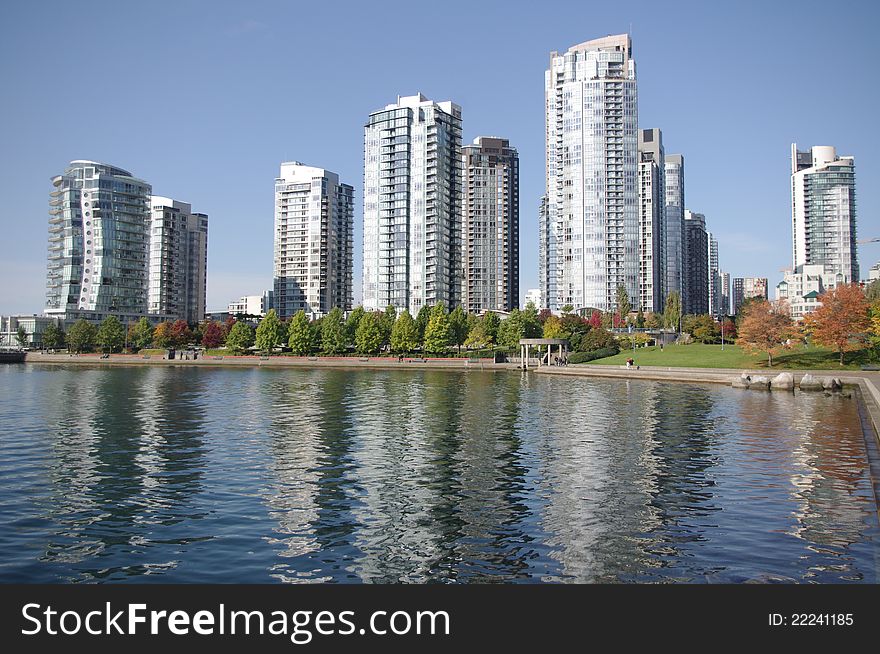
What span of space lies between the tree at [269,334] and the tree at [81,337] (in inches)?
2126

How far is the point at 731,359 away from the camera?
95562 millimetres

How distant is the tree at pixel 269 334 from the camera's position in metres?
157

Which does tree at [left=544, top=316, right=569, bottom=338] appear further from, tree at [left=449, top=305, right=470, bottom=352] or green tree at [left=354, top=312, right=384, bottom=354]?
green tree at [left=354, top=312, right=384, bottom=354]

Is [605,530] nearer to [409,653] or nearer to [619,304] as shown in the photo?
[409,653]

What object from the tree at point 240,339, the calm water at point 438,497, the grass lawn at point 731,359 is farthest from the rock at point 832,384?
the tree at point 240,339

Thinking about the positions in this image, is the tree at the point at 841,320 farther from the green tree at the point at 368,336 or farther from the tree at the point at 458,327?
the green tree at the point at 368,336

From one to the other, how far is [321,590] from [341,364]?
120096 mm

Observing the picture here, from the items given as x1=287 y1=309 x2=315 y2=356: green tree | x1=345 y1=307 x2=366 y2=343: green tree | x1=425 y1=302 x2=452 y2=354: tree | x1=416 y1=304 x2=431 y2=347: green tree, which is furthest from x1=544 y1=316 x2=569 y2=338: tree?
x1=287 y1=309 x2=315 y2=356: green tree

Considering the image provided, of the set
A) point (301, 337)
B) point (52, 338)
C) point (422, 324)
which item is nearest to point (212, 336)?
point (52, 338)

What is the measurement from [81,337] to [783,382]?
16831 cm

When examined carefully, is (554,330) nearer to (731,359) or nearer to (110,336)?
(731,359)

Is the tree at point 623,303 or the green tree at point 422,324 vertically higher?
the tree at point 623,303

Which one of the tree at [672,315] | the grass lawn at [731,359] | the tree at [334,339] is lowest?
the grass lawn at [731,359]

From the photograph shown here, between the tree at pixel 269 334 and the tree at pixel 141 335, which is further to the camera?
the tree at pixel 141 335
